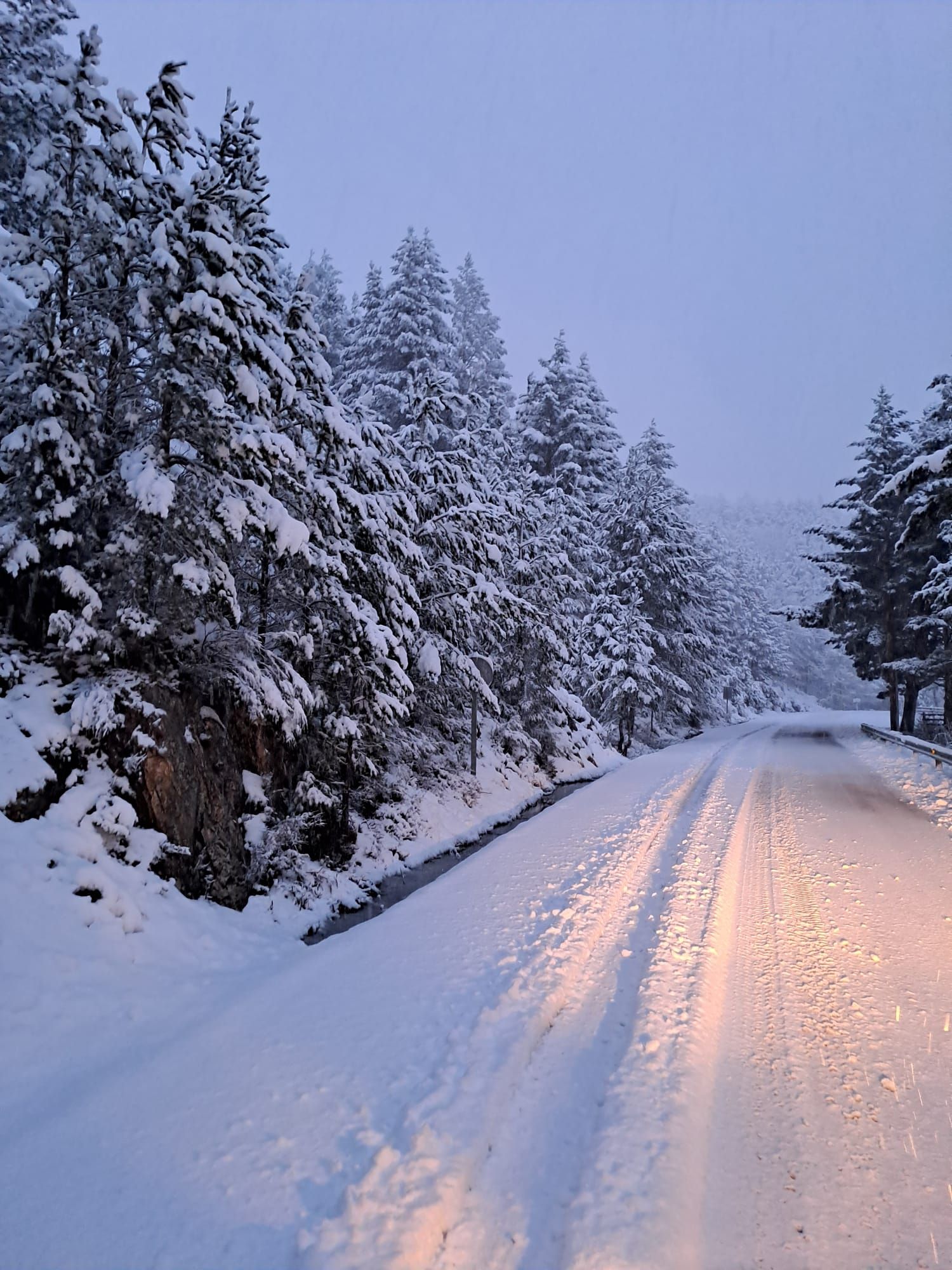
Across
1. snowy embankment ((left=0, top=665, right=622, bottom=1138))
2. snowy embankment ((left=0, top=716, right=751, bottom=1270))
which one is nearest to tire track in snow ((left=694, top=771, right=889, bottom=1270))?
snowy embankment ((left=0, top=716, right=751, bottom=1270))

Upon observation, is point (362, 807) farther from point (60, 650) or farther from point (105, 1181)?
point (105, 1181)

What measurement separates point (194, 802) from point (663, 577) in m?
23.0

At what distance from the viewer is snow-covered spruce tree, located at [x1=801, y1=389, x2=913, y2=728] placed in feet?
82.5

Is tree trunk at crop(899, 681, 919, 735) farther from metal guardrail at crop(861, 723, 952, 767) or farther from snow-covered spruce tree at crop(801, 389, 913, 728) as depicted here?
metal guardrail at crop(861, 723, 952, 767)

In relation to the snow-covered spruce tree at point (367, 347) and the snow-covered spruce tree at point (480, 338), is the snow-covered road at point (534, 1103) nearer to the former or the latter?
the snow-covered spruce tree at point (367, 347)

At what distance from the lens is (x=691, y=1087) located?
4.04 m

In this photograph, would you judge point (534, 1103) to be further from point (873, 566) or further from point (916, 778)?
point (873, 566)

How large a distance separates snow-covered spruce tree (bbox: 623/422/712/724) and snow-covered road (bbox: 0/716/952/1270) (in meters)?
18.0

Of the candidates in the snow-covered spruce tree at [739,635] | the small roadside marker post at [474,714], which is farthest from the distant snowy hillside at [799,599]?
the small roadside marker post at [474,714]

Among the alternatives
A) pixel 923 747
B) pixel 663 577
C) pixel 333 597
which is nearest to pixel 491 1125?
pixel 333 597

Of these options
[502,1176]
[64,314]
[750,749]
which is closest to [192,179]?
[64,314]

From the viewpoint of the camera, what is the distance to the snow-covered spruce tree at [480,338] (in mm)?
27250

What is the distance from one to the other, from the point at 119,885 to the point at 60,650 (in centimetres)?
291

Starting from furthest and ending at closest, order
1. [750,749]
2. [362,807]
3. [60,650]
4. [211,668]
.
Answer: [750,749]
[362,807]
[211,668]
[60,650]
